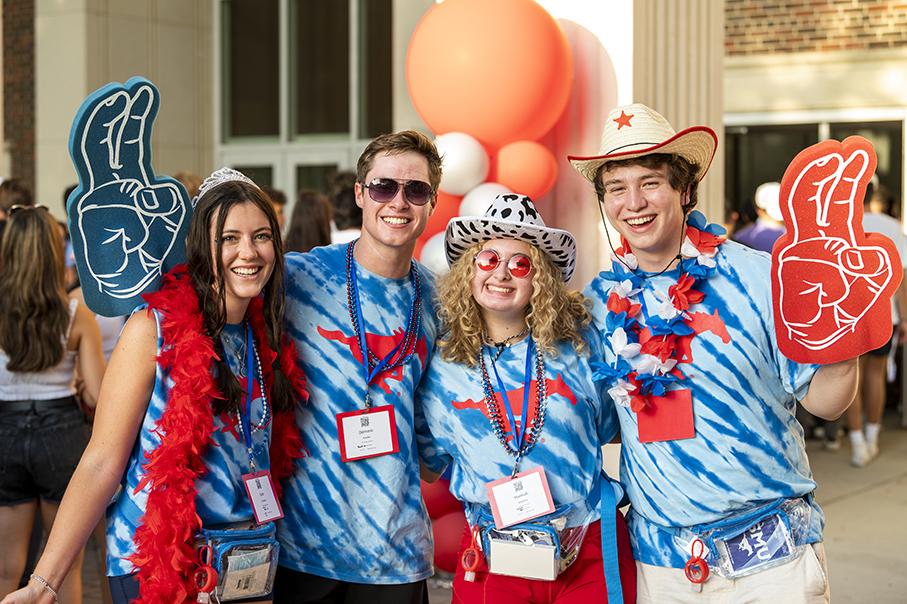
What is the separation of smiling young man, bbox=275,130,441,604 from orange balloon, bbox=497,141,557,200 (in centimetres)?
128

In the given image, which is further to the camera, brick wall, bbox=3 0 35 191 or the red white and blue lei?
brick wall, bbox=3 0 35 191

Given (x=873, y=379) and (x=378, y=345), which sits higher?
(x=378, y=345)

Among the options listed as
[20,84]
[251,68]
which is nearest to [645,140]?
[251,68]

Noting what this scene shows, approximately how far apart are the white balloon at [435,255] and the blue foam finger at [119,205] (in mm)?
1515

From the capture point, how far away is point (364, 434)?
91.8 inches

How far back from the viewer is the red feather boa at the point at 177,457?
1975mm

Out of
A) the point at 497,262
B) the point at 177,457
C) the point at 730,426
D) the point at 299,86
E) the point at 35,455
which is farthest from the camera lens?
the point at 299,86

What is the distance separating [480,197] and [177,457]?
6.42 ft

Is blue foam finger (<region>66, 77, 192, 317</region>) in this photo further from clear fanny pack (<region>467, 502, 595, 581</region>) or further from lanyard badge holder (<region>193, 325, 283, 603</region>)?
clear fanny pack (<region>467, 502, 595, 581</region>)

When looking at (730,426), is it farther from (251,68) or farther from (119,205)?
(251,68)

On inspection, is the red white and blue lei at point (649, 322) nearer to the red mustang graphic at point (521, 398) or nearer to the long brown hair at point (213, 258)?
the red mustang graphic at point (521, 398)

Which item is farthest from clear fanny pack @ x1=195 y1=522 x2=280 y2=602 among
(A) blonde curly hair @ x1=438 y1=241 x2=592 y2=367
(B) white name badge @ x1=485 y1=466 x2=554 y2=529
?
(A) blonde curly hair @ x1=438 y1=241 x2=592 y2=367

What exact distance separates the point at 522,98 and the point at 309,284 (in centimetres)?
152

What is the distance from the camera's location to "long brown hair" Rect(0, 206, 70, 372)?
340 cm
